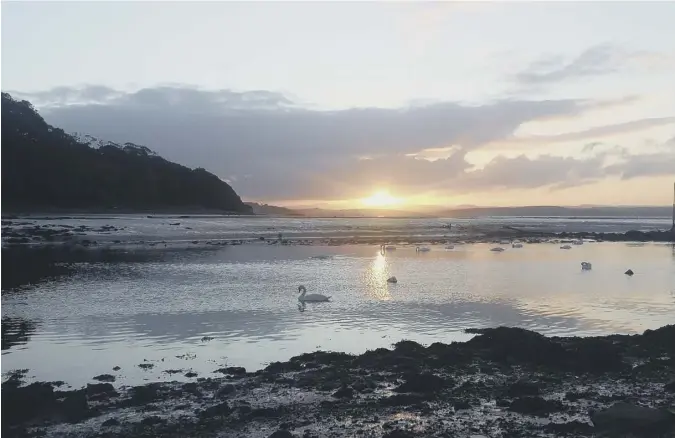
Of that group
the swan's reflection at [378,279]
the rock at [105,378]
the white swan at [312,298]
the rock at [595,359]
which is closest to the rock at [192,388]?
the rock at [105,378]

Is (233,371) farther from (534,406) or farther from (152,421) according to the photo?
(534,406)

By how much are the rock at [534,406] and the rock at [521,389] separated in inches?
18.3

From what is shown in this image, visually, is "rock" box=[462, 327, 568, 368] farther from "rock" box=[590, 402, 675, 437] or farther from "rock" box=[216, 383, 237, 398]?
"rock" box=[216, 383, 237, 398]

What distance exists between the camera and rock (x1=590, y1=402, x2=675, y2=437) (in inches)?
326

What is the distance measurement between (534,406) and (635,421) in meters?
1.49

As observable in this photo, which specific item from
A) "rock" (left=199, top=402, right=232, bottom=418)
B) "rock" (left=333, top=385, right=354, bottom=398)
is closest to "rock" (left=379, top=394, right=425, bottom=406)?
"rock" (left=333, top=385, right=354, bottom=398)

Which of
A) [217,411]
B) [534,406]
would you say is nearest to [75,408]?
[217,411]

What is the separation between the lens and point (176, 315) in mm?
17500

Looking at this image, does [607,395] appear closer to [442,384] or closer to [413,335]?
[442,384]

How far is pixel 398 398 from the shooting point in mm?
9859

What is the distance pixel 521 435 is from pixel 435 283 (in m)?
17.3

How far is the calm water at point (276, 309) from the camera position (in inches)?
516

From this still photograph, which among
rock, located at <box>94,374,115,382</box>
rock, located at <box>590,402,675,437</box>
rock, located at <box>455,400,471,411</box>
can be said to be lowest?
rock, located at <box>94,374,115,382</box>

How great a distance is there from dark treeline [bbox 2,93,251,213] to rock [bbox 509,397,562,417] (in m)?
91.7
